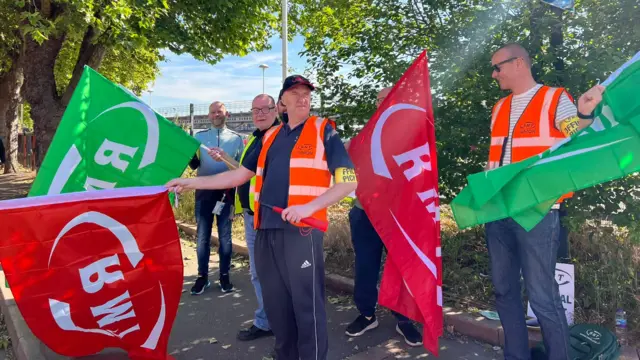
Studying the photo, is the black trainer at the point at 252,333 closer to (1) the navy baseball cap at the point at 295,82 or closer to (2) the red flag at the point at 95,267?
(2) the red flag at the point at 95,267

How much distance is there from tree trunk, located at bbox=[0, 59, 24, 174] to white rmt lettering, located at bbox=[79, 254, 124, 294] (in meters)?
16.4

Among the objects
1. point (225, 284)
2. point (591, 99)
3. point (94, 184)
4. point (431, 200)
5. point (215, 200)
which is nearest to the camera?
point (591, 99)

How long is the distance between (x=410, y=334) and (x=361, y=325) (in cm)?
46

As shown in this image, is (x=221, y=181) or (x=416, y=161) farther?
(x=416, y=161)

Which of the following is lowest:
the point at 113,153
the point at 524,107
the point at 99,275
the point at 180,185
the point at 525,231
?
the point at 99,275

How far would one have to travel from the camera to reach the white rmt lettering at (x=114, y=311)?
294 cm

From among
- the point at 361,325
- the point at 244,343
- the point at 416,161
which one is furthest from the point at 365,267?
the point at 244,343

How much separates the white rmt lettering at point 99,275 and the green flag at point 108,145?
0.88m

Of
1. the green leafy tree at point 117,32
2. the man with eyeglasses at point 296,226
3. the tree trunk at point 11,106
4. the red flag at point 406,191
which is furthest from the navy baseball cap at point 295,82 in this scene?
the tree trunk at point 11,106

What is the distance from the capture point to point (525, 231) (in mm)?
2719

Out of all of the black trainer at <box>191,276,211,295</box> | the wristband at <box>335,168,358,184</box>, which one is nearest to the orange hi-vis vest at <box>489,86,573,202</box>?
the wristband at <box>335,168,358,184</box>

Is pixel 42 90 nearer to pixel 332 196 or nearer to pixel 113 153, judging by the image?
pixel 113 153

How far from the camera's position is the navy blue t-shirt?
2.58 metres

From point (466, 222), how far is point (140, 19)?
7.75 m
